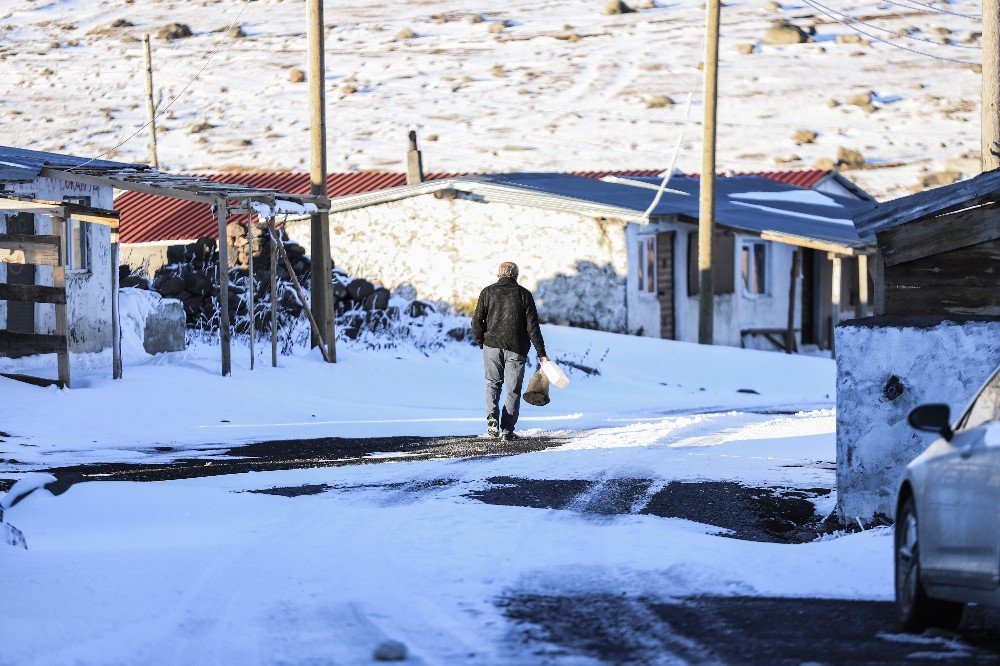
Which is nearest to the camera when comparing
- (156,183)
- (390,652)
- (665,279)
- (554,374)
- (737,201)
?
(390,652)

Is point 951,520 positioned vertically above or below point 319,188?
below

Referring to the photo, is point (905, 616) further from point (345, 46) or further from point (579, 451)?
point (345, 46)

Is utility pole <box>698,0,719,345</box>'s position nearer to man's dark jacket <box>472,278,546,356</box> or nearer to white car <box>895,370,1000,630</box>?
man's dark jacket <box>472,278,546,356</box>

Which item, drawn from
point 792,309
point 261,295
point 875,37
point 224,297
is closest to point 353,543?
point 224,297

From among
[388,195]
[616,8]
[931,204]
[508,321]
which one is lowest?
[508,321]

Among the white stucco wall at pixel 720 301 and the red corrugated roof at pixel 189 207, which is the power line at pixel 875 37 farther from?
the white stucco wall at pixel 720 301

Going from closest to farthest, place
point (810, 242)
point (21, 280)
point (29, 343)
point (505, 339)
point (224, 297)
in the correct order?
point (505, 339)
point (29, 343)
point (224, 297)
point (21, 280)
point (810, 242)

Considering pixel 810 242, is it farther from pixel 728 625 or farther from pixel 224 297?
pixel 728 625

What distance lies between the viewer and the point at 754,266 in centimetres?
3822

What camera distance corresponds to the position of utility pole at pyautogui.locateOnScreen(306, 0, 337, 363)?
25555mm

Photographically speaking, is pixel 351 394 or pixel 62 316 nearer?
pixel 62 316

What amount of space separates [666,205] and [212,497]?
25.5 meters

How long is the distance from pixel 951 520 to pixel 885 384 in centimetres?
389

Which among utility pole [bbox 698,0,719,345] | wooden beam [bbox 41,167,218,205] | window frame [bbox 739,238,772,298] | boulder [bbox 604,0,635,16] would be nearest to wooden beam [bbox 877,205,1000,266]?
wooden beam [bbox 41,167,218,205]
